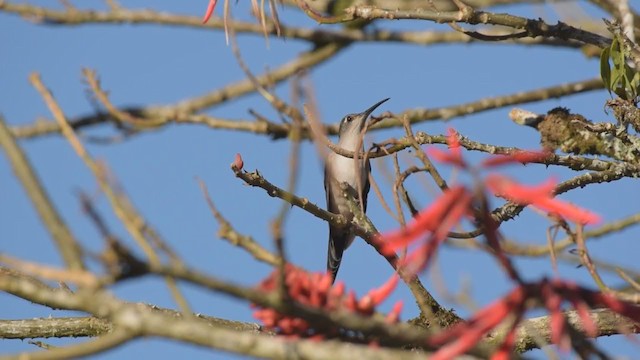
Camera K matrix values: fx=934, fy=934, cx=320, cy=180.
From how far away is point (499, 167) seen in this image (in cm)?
160

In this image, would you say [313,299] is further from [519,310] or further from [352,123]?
[352,123]

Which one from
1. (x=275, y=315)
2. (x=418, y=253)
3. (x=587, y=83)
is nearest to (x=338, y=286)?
(x=275, y=315)

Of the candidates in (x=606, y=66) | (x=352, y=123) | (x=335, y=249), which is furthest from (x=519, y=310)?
(x=352, y=123)

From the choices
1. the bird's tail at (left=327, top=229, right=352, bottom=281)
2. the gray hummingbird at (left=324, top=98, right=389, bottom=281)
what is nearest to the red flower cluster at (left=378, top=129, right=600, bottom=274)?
the gray hummingbird at (left=324, top=98, right=389, bottom=281)

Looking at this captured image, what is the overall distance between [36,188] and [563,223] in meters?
1.34

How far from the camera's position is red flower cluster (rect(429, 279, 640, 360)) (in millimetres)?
1623

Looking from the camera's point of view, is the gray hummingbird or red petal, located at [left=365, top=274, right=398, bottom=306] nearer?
red petal, located at [left=365, top=274, right=398, bottom=306]

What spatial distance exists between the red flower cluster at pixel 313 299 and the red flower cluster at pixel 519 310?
10.6 inches

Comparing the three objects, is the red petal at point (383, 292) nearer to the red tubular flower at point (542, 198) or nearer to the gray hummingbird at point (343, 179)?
the red tubular flower at point (542, 198)

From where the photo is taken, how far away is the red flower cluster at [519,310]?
5.32 feet

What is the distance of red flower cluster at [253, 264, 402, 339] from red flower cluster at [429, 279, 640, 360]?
0.88 ft

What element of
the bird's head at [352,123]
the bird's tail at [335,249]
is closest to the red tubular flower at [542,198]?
the bird's tail at [335,249]

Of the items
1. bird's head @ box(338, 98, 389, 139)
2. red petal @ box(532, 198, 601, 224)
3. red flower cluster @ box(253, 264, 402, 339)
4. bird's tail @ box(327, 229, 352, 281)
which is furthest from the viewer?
bird's head @ box(338, 98, 389, 139)

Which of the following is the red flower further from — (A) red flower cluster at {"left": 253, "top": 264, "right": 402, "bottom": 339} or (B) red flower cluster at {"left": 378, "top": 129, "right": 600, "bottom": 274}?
(A) red flower cluster at {"left": 253, "top": 264, "right": 402, "bottom": 339}
